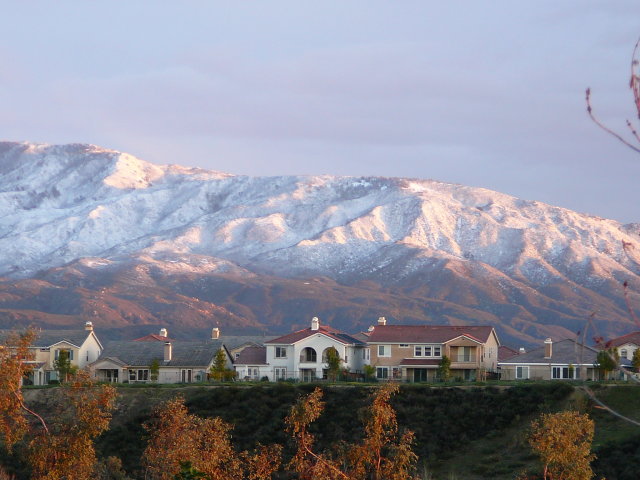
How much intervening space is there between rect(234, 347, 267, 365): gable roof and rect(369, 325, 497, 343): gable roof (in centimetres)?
987

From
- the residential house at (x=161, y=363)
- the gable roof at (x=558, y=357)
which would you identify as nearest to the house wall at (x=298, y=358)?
the residential house at (x=161, y=363)

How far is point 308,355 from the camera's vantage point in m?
101

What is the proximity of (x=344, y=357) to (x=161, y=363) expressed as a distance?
15.4 metres

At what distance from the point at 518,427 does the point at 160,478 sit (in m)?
31.3

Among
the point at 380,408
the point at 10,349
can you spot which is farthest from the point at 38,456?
the point at 380,408

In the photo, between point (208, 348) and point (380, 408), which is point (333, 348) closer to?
point (208, 348)

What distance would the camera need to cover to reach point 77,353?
107m

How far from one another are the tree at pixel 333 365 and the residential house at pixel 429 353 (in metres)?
3.16

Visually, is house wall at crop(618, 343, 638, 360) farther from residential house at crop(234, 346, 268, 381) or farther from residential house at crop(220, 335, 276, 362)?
residential house at crop(220, 335, 276, 362)

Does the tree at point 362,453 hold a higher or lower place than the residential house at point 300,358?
lower

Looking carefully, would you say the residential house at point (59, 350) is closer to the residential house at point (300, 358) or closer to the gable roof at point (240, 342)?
the gable roof at point (240, 342)

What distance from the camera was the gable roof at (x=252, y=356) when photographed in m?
102

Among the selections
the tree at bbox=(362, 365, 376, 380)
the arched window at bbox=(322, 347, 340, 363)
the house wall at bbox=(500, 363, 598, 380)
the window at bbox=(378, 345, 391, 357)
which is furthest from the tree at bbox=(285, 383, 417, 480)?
the arched window at bbox=(322, 347, 340, 363)

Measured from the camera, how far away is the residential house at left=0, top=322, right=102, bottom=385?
10331 centimetres
